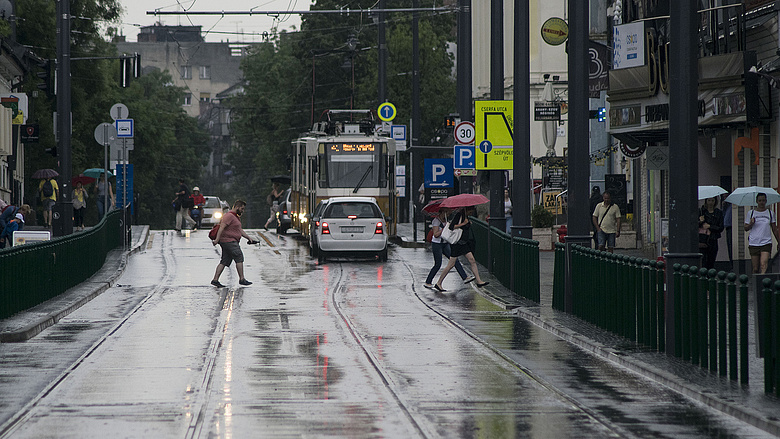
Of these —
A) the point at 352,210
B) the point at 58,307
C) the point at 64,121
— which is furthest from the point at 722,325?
the point at 64,121

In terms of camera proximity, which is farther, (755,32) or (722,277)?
(755,32)

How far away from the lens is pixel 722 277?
37.1 feet

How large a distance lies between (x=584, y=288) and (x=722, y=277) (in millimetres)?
5534

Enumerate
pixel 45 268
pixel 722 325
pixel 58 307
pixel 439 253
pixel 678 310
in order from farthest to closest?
1. pixel 439 253
2. pixel 45 268
3. pixel 58 307
4. pixel 678 310
5. pixel 722 325

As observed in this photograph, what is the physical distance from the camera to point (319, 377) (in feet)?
39.3

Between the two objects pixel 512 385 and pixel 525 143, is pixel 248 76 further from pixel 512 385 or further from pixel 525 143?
pixel 512 385

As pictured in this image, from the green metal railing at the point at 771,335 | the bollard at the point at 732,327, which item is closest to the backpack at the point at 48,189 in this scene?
the bollard at the point at 732,327

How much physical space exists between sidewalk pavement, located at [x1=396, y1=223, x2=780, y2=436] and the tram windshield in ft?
58.2

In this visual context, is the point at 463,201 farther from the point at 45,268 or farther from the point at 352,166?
the point at 352,166

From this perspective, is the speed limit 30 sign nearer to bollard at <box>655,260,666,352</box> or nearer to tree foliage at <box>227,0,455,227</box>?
bollard at <box>655,260,666,352</box>

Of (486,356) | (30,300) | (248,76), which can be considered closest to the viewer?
(486,356)

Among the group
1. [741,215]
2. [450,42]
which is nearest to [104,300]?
[741,215]

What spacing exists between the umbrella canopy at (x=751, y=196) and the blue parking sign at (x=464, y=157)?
28.0ft

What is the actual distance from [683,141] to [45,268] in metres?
10.5
